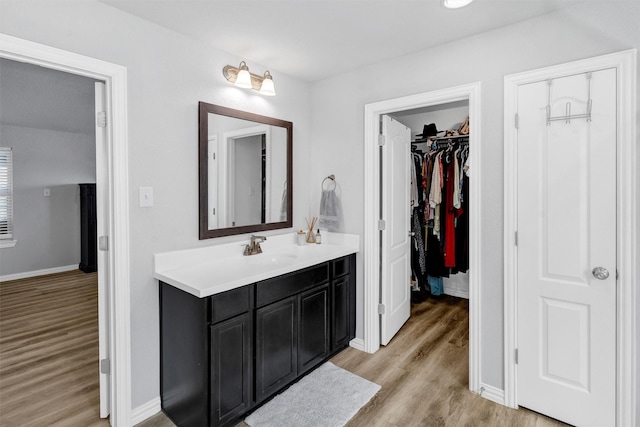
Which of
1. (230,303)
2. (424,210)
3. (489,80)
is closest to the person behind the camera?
(230,303)

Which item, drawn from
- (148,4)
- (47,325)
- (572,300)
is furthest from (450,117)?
(47,325)

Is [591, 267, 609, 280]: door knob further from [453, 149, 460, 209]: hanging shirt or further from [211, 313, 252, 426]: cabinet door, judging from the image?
[211, 313, 252, 426]: cabinet door

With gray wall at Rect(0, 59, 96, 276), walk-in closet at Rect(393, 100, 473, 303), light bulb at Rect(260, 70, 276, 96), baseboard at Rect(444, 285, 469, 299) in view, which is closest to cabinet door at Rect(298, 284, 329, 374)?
walk-in closet at Rect(393, 100, 473, 303)

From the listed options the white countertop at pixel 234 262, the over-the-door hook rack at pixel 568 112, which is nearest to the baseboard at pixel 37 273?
the white countertop at pixel 234 262

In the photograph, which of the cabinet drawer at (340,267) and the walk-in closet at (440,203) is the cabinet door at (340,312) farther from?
the walk-in closet at (440,203)

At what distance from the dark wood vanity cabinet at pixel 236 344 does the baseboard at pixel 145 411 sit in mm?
44

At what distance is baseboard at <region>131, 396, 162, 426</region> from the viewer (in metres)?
1.97

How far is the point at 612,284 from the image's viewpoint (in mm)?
1784

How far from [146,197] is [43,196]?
15.9 feet

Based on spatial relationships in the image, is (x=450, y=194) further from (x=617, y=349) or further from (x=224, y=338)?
(x=224, y=338)

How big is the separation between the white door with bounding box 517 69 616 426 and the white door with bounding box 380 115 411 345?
1.03 m

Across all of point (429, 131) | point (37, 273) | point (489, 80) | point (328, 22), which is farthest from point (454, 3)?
point (37, 273)

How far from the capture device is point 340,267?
270 centimetres

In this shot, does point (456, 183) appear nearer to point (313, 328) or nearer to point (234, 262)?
point (313, 328)
